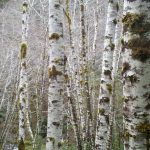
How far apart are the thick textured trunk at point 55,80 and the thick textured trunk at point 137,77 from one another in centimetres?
311

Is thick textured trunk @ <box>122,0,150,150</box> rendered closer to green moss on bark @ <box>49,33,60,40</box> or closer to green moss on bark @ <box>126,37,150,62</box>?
green moss on bark @ <box>126,37,150,62</box>

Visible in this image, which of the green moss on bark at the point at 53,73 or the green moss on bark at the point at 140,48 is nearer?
Answer: the green moss on bark at the point at 140,48

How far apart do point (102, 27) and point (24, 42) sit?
17.8 m

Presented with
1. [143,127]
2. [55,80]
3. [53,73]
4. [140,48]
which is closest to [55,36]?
[53,73]

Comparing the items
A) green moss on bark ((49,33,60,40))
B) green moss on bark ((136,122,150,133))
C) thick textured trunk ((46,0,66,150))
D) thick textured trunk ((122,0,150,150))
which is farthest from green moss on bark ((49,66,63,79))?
green moss on bark ((136,122,150,133))

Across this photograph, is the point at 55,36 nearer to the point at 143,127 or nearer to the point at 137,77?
the point at 137,77

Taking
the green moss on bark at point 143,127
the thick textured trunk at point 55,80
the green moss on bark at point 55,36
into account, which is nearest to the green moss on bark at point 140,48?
the green moss on bark at point 143,127

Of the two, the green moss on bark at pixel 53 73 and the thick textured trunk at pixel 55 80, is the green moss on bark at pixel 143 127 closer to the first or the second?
the thick textured trunk at pixel 55 80

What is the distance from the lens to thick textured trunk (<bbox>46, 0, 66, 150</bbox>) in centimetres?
548

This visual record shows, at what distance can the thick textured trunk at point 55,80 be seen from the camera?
548 cm

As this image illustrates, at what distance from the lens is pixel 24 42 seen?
10203 mm

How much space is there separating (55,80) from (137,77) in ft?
10.7

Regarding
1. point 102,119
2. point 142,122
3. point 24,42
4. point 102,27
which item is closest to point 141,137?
point 142,122

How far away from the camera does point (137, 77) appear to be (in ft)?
7.78
